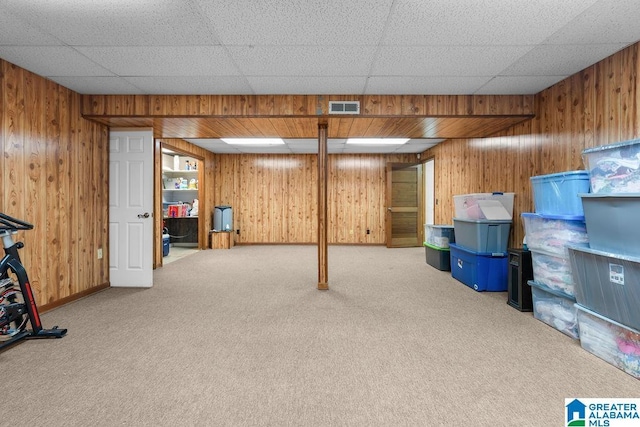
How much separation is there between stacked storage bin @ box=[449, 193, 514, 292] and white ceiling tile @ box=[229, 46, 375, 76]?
235cm

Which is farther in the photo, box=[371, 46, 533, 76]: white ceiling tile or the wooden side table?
the wooden side table

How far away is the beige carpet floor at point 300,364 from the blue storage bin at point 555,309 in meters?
0.08

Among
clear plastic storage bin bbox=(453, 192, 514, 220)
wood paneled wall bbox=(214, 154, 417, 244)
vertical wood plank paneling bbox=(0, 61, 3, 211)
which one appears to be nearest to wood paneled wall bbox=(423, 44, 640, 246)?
clear plastic storage bin bbox=(453, 192, 514, 220)

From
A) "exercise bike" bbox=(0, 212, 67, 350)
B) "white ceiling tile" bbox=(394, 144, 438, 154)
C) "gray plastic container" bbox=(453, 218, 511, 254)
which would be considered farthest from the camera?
"white ceiling tile" bbox=(394, 144, 438, 154)

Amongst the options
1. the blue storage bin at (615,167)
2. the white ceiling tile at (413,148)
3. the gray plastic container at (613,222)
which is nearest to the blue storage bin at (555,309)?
the gray plastic container at (613,222)

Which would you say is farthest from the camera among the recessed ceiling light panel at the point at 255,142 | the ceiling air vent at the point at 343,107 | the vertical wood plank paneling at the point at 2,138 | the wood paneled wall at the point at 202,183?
the recessed ceiling light panel at the point at 255,142

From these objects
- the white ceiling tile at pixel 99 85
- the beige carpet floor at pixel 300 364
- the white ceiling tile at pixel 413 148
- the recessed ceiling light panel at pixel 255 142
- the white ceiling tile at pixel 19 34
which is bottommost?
the beige carpet floor at pixel 300 364

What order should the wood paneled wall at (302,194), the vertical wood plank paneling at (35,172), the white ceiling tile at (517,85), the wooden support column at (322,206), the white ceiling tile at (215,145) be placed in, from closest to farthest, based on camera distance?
the vertical wood plank paneling at (35,172) < the white ceiling tile at (517,85) < the wooden support column at (322,206) < the white ceiling tile at (215,145) < the wood paneled wall at (302,194)

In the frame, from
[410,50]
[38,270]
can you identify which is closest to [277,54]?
[410,50]

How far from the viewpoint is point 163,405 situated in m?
1.76

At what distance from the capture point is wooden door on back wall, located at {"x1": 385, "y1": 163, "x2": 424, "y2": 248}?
7941 millimetres

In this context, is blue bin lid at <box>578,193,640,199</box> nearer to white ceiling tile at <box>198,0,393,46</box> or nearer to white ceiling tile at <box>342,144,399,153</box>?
white ceiling tile at <box>198,0,393,46</box>

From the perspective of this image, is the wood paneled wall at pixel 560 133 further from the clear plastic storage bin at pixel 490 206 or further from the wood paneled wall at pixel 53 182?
the wood paneled wall at pixel 53 182

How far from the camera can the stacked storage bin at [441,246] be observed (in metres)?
5.27
